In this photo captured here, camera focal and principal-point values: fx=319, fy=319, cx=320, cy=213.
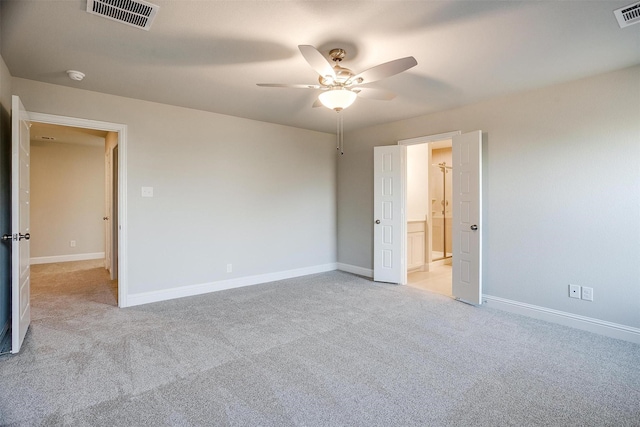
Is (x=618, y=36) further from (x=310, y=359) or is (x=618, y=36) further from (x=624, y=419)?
(x=310, y=359)

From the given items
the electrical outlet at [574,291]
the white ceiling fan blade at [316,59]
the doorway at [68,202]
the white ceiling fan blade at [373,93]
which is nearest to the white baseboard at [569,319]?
the electrical outlet at [574,291]

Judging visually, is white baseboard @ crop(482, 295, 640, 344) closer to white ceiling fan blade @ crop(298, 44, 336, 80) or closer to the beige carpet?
the beige carpet

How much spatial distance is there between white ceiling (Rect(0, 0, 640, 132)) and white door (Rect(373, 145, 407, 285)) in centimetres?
135

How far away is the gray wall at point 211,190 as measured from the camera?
3.81 meters

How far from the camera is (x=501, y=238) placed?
3756 mm

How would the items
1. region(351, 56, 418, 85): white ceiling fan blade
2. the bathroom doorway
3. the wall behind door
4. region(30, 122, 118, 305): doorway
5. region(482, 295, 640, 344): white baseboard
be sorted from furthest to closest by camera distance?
the wall behind door, region(30, 122, 118, 305): doorway, the bathroom doorway, region(482, 295, 640, 344): white baseboard, region(351, 56, 418, 85): white ceiling fan blade

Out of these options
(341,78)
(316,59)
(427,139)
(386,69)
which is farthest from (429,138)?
(316,59)

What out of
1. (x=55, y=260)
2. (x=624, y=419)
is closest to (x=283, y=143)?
(x=624, y=419)

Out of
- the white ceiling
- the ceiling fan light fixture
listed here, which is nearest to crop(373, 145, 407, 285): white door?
the white ceiling

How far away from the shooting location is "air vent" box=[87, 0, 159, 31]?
1.97 m

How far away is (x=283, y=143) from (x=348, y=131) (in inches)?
47.4

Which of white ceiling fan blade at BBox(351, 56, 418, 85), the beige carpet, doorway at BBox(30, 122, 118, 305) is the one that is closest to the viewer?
the beige carpet

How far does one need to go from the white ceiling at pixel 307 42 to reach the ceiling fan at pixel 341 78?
15cm

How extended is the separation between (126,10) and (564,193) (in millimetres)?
4088
